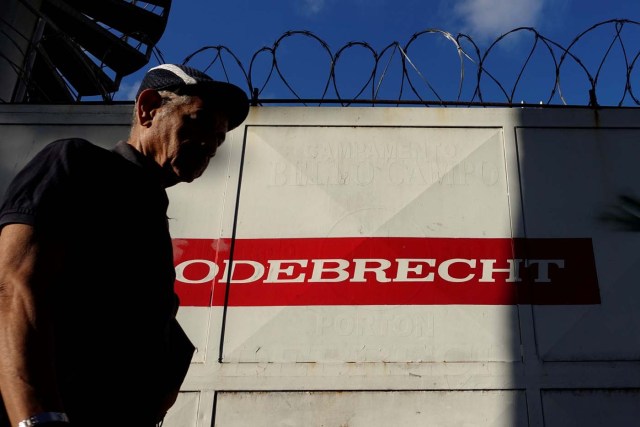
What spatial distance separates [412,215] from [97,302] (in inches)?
120

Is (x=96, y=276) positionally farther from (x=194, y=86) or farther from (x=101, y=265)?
(x=194, y=86)

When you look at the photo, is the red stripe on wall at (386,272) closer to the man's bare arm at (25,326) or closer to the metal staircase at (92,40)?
the man's bare arm at (25,326)

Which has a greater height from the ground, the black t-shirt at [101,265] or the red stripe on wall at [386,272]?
the red stripe on wall at [386,272]

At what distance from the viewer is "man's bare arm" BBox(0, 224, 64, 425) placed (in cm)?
103

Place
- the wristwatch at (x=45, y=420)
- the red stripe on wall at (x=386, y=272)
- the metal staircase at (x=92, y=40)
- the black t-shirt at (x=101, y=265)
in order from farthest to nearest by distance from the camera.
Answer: the metal staircase at (x=92, y=40) < the red stripe on wall at (x=386, y=272) < the black t-shirt at (x=101, y=265) < the wristwatch at (x=45, y=420)

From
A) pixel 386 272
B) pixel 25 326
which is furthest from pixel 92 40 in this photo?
pixel 25 326

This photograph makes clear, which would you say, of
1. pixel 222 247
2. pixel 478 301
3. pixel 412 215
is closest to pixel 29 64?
pixel 222 247

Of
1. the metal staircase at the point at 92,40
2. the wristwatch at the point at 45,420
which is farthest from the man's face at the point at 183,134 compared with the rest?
the metal staircase at the point at 92,40

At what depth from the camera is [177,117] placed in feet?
5.29

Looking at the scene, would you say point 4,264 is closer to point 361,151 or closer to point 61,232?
point 61,232

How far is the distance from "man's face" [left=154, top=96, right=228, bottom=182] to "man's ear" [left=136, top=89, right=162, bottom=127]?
1.0 inches

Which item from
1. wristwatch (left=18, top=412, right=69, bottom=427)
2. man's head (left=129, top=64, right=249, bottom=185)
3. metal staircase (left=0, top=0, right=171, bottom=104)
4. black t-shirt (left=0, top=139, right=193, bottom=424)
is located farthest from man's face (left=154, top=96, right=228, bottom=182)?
metal staircase (left=0, top=0, right=171, bottom=104)

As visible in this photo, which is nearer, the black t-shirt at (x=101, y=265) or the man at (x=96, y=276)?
the man at (x=96, y=276)

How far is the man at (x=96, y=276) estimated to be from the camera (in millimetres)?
1078
